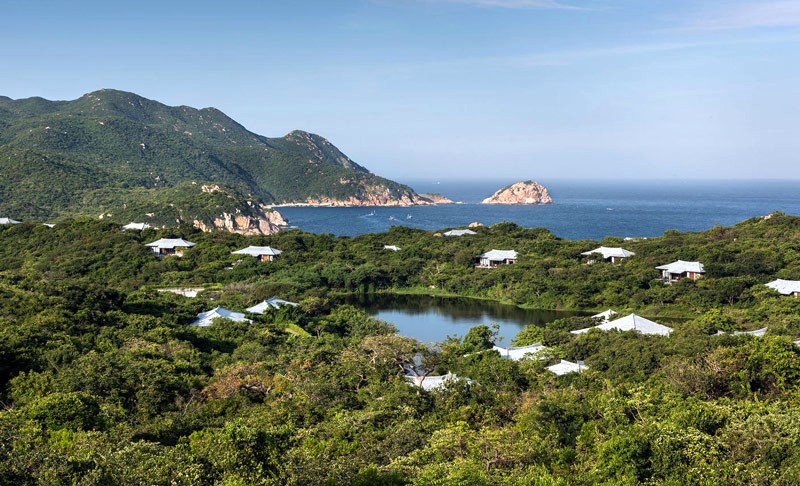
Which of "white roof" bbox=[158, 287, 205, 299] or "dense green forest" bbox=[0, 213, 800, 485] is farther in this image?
"white roof" bbox=[158, 287, 205, 299]

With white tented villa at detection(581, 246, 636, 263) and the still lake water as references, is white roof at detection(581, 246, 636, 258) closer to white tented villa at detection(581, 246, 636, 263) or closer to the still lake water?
white tented villa at detection(581, 246, 636, 263)

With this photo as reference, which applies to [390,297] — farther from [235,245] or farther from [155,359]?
[155,359]

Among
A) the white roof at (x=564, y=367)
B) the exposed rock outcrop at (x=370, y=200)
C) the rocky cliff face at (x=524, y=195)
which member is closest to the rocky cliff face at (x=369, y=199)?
the exposed rock outcrop at (x=370, y=200)

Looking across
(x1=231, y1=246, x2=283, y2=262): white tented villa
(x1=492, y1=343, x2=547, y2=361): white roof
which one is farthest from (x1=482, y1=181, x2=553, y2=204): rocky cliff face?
(x1=492, y1=343, x2=547, y2=361): white roof


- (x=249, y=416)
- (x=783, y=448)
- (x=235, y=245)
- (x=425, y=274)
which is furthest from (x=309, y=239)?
(x=783, y=448)

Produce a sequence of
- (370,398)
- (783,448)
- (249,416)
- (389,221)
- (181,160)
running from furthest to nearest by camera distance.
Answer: (181,160) → (389,221) → (370,398) → (249,416) → (783,448)

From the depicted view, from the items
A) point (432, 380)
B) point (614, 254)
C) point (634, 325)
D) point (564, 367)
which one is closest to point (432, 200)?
point (614, 254)

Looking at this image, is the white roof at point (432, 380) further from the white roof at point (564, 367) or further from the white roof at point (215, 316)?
the white roof at point (215, 316)
